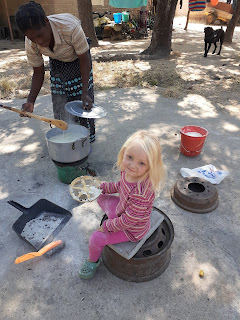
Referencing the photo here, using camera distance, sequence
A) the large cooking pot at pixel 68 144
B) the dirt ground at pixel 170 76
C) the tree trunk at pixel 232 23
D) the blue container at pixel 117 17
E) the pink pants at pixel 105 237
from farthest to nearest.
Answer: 1. the blue container at pixel 117 17
2. the tree trunk at pixel 232 23
3. the dirt ground at pixel 170 76
4. the large cooking pot at pixel 68 144
5. the pink pants at pixel 105 237

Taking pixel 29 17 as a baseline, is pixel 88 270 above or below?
below

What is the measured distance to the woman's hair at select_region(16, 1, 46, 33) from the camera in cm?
215

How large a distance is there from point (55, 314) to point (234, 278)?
1.47m

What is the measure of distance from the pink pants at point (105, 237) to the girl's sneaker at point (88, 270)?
0.04m

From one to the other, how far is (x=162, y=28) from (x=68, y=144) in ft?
24.9

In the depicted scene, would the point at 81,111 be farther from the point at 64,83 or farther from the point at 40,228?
the point at 40,228

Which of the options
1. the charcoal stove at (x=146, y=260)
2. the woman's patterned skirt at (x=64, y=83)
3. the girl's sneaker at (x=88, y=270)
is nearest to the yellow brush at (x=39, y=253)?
the girl's sneaker at (x=88, y=270)

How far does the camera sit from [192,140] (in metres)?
3.44

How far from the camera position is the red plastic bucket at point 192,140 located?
3430 mm

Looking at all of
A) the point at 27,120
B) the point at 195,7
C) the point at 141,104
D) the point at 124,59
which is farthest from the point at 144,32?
the point at 27,120

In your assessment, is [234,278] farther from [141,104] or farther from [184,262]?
[141,104]

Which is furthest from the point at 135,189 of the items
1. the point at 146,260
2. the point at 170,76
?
the point at 170,76

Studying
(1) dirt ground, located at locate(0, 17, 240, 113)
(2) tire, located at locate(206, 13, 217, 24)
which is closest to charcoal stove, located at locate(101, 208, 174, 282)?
(1) dirt ground, located at locate(0, 17, 240, 113)

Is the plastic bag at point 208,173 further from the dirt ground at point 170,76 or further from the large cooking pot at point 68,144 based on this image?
the dirt ground at point 170,76
